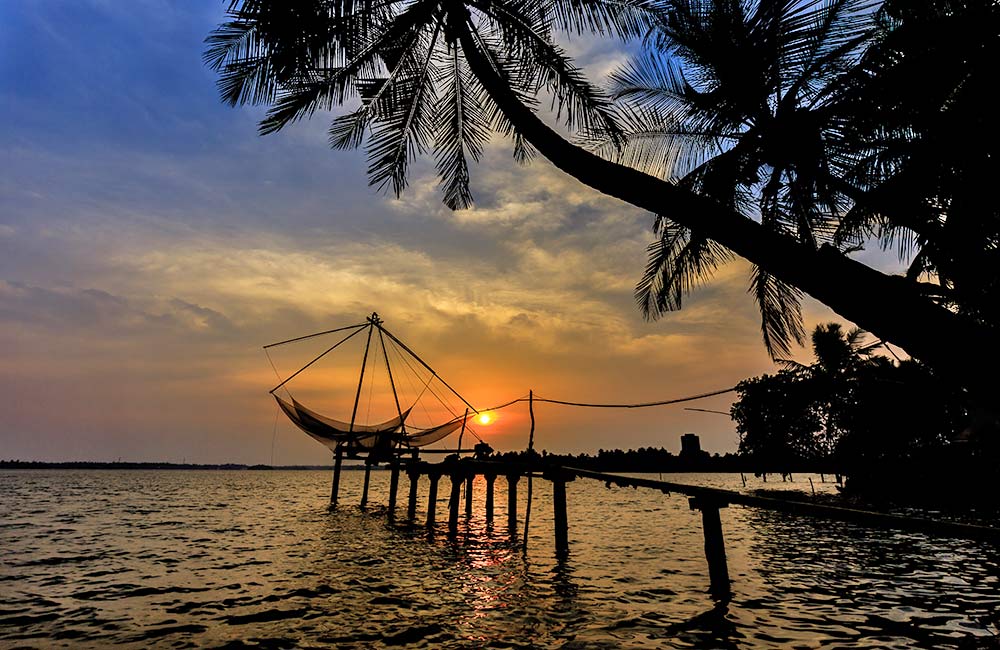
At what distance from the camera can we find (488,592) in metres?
8.42

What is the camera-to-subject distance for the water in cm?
618

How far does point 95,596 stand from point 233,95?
786cm

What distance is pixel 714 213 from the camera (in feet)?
13.7

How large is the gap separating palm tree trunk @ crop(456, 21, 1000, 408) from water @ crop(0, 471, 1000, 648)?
395cm

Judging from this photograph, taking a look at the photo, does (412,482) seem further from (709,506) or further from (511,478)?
(709,506)

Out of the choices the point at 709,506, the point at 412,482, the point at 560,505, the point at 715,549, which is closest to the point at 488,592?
the point at 715,549

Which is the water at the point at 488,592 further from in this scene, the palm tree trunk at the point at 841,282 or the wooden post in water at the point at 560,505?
the palm tree trunk at the point at 841,282

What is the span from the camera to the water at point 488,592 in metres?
6.18

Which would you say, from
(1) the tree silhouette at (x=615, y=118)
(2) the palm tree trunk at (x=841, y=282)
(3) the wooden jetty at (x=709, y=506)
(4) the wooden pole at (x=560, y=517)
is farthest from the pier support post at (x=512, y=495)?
(2) the palm tree trunk at (x=841, y=282)

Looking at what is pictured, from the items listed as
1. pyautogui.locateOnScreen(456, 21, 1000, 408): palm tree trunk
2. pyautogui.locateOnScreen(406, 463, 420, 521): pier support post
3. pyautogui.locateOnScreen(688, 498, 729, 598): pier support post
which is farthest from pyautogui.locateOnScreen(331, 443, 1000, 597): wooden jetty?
pyautogui.locateOnScreen(456, 21, 1000, 408): palm tree trunk

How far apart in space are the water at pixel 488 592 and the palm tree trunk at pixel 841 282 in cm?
395

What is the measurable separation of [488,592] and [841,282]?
6909 mm

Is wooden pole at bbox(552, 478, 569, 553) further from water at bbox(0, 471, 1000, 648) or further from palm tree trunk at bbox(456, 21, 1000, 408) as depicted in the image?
palm tree trunk at bbox(456, 21, 1000, 408)

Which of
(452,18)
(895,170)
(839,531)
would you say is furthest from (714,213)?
(839,531)
